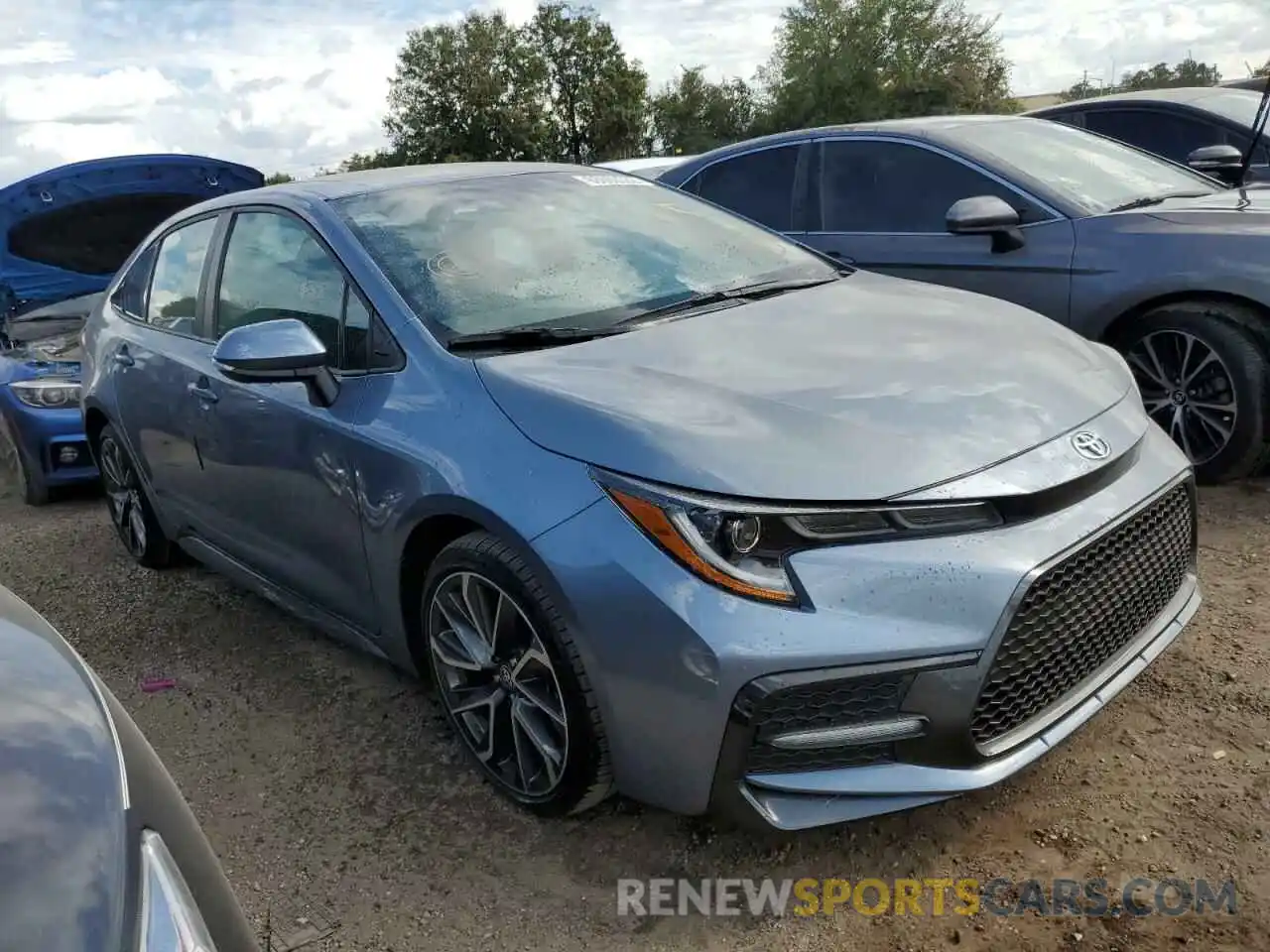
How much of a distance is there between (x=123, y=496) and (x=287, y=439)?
6.93ft

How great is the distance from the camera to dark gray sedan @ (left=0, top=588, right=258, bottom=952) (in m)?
1.17

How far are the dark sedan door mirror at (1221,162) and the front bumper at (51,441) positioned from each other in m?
6.24

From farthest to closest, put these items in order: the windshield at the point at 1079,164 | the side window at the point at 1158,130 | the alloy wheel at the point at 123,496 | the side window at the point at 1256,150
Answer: the side window at the point at 1158,130 → the side window at the point at 1256,150 → the windshield at the point at 1079,164 → the alloy wheel at the point at 123,496

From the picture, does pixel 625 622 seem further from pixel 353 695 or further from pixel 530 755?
pixel 353 695

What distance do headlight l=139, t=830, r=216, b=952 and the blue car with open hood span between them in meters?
5.34

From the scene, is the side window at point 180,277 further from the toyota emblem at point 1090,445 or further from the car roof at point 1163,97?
the car roof at point 1163,97

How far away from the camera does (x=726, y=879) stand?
2.42 meters

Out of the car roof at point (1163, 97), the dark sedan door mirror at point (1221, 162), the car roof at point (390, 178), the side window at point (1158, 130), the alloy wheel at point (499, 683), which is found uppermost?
the car roof at point (1163, 97)

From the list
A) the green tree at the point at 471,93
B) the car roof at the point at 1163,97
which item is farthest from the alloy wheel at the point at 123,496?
the green tree at the point at 471,93

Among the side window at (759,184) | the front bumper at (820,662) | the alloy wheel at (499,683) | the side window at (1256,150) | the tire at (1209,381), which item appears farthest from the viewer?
the side window at (1256,150)

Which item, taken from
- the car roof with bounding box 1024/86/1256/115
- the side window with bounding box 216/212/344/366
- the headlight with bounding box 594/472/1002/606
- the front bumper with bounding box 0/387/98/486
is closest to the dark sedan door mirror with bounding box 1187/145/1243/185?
the car roof with bounding box 1024/86/1256/115

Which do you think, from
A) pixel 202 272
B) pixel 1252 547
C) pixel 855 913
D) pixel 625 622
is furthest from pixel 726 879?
pixel 202 272

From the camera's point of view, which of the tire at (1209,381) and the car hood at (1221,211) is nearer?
the tire at (1209,381)

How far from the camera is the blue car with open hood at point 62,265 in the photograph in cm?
600
